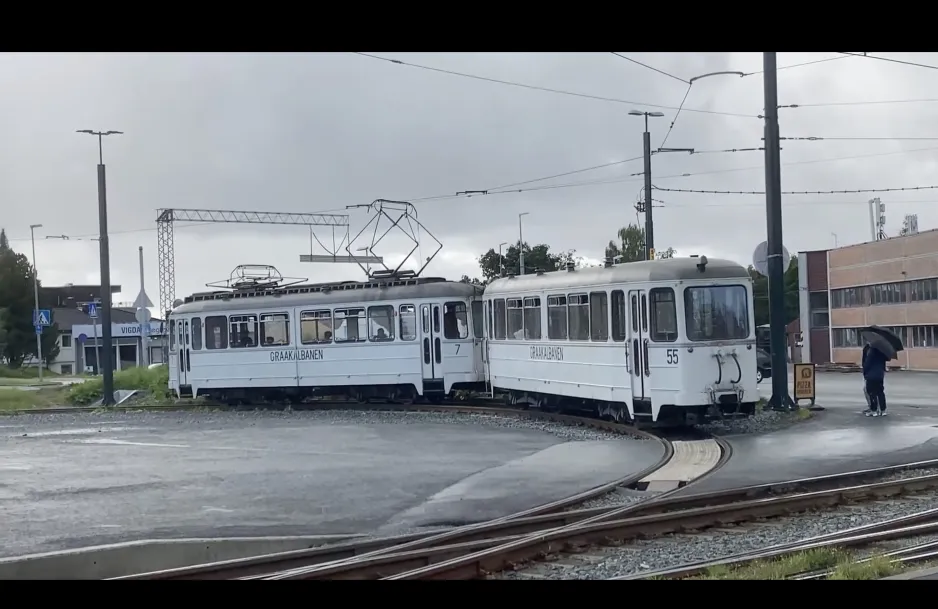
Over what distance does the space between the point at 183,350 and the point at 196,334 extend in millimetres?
830

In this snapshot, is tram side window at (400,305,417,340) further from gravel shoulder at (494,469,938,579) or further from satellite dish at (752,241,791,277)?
gravel shoulder at (494,469,938,579)

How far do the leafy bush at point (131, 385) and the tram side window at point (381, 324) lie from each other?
9.08 metres

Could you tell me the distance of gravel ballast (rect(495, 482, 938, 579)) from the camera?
8945 millimetres

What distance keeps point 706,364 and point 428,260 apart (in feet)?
36.1

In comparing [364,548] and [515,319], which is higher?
[515,319]

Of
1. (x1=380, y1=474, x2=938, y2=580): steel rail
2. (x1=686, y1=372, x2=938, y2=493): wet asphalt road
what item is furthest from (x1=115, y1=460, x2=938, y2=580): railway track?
(x1=686, y1=372, x2=938, y2=493): wet asphalt road

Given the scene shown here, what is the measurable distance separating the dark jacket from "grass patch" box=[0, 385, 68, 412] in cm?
2489

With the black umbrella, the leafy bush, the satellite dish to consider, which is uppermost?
the satellite dish

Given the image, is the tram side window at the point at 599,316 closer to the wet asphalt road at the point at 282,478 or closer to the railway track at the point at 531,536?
the wet asphalt road at the point at 282,478

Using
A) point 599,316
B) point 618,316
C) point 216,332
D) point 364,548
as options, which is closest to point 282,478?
point 364,548

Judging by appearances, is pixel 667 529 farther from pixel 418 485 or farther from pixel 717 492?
pixel 418 485

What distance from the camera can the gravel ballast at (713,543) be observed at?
29.3 feet

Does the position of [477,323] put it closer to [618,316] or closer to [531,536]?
[618,316]

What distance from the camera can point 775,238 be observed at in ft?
70.0
